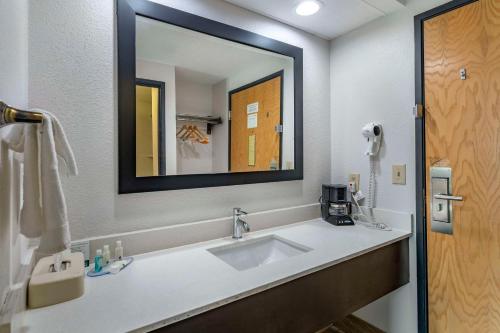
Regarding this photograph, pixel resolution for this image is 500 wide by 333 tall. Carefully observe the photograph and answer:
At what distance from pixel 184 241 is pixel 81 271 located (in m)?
0.51

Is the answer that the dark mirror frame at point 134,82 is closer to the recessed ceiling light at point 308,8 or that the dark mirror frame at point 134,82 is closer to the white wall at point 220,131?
the white wall at point 220,131

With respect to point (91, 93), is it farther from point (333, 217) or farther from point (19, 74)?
point (333, 217)

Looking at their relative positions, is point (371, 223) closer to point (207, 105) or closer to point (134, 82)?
point (207, 105)

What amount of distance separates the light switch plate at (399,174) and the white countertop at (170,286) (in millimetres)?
376

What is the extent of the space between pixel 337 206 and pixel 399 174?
1.40ft

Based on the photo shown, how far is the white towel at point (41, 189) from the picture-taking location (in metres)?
0.58

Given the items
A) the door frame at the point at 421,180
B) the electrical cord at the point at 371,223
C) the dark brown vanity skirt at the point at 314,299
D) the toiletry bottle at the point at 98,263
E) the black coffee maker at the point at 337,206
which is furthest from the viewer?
the black coffee maker at the point at 337,206

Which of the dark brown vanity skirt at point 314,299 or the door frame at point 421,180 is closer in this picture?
the dark brown vanity skirt at point 314,299

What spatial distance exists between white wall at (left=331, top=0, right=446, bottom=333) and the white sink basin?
2.36 ft

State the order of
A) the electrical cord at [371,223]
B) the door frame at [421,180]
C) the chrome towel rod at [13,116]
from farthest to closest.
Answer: the electrical cord at [371,223] < the door frame at [421,180] < the chrome towel rod at [13,116]

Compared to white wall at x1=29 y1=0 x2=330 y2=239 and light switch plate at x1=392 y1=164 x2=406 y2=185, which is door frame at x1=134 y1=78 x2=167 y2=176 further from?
light switch plate at x1=392 y1=164 x2=406 y2=185

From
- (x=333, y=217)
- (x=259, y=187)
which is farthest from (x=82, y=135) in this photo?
(x=333, y=217)

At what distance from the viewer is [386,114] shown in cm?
168

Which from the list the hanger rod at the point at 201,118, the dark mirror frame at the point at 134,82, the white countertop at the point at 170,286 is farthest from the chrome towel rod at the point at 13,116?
the hanger rod at the point at 201,118
